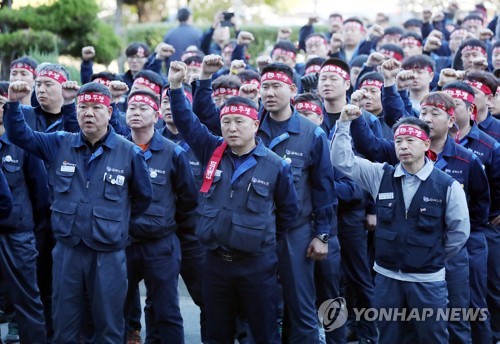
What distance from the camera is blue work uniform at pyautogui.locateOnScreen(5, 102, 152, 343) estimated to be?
19.8 feet

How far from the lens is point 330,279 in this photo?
6.98 metres

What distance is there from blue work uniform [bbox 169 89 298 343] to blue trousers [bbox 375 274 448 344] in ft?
2.64

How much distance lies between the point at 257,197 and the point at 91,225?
1.20m

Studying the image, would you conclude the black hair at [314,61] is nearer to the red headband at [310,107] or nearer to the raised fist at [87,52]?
the red headband at [310,107]

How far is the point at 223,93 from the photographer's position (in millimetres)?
8055

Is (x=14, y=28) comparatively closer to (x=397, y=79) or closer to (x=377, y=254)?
(x=397, y=79)

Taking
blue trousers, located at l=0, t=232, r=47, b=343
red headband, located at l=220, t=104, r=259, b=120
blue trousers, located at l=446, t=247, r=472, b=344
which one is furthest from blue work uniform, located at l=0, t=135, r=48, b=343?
blue trousers, located at l=446, t=247, r=472, b=344

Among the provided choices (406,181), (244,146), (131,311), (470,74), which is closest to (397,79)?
(470,74)

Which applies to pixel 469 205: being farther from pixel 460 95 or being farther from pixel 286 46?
pixel 286 46

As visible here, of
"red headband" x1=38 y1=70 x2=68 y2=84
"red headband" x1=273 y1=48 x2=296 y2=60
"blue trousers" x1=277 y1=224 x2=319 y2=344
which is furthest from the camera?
"red headband" x1=273 y1=48 x2=296 y2=60

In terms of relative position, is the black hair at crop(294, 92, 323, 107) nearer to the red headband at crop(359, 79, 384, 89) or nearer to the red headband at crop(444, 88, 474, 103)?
the red headband at crop(359, 79, 384, 89)

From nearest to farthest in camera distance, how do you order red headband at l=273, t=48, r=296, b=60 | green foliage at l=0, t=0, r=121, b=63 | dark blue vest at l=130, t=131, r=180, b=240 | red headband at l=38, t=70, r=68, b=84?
1. dark blue vest at l=130, t=131, r=180, b=240
2. red headband at l=38, t=70, r=68, b=84
3. red headband at l=273, t=48, r=296, b=60
4. green foliage at l=0, t=0, r=121, b=63

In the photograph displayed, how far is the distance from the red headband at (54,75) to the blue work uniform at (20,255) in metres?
0.72

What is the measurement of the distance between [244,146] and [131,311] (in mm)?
2182
